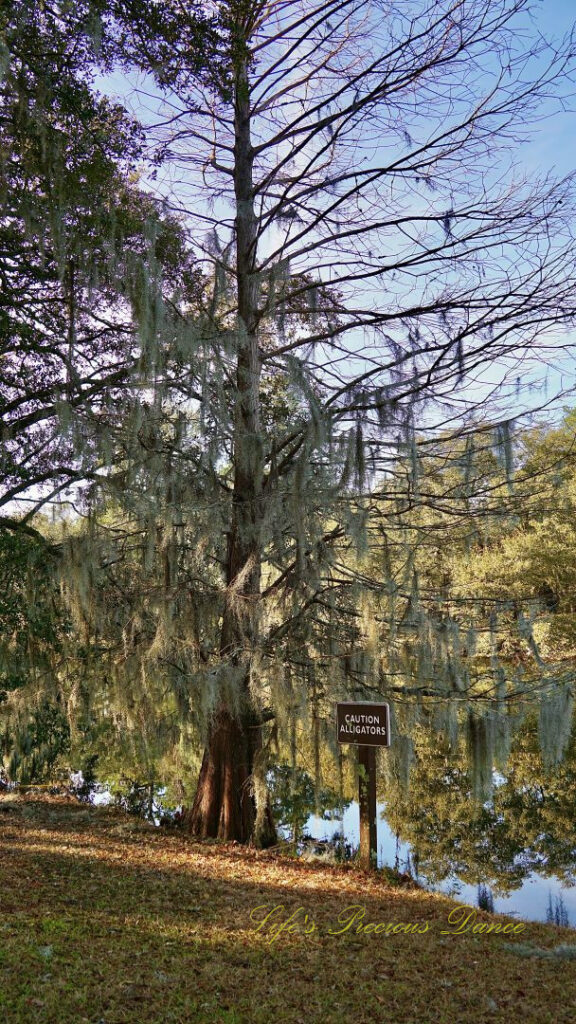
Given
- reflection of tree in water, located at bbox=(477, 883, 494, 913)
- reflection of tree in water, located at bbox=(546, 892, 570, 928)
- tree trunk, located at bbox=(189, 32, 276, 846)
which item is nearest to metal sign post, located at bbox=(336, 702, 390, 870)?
tree trunk, located at bbox=(189, 32, 276, 846)

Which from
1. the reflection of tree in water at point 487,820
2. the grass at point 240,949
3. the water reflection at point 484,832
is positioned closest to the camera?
the grass at point 240,949

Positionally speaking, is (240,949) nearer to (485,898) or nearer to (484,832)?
(485,898)

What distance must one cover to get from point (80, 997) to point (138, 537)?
464 cm

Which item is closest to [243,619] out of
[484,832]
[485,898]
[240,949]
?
[240,949]

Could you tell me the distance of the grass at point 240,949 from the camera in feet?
8.77

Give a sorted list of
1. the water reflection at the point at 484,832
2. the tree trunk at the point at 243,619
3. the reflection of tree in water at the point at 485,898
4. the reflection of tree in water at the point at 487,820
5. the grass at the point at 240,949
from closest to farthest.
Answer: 1. the grass at the point at 240,949
2. the tree trunk at the point at 243,619
3. the reflection of tree in water at the point at 485,898
4. the water reflection at the point at 484,832
5. the reflection of tree in water at the point at 487,820

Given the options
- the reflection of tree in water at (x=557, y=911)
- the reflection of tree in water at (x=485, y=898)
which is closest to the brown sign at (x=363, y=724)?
the reflection of tree in water at (x=485, y=898)

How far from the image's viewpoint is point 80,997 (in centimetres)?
258

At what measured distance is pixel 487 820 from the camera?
30.1 feet

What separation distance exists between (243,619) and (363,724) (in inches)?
48.8

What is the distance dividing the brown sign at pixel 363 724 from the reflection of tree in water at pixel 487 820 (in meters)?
0.64

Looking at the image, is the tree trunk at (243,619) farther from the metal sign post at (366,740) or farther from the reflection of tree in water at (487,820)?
the reflection of tree in water at (487,820)

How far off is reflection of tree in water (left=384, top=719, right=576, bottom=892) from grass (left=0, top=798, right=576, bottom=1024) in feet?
4.67

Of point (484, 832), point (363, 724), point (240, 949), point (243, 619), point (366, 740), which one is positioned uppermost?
point (243, 619)
